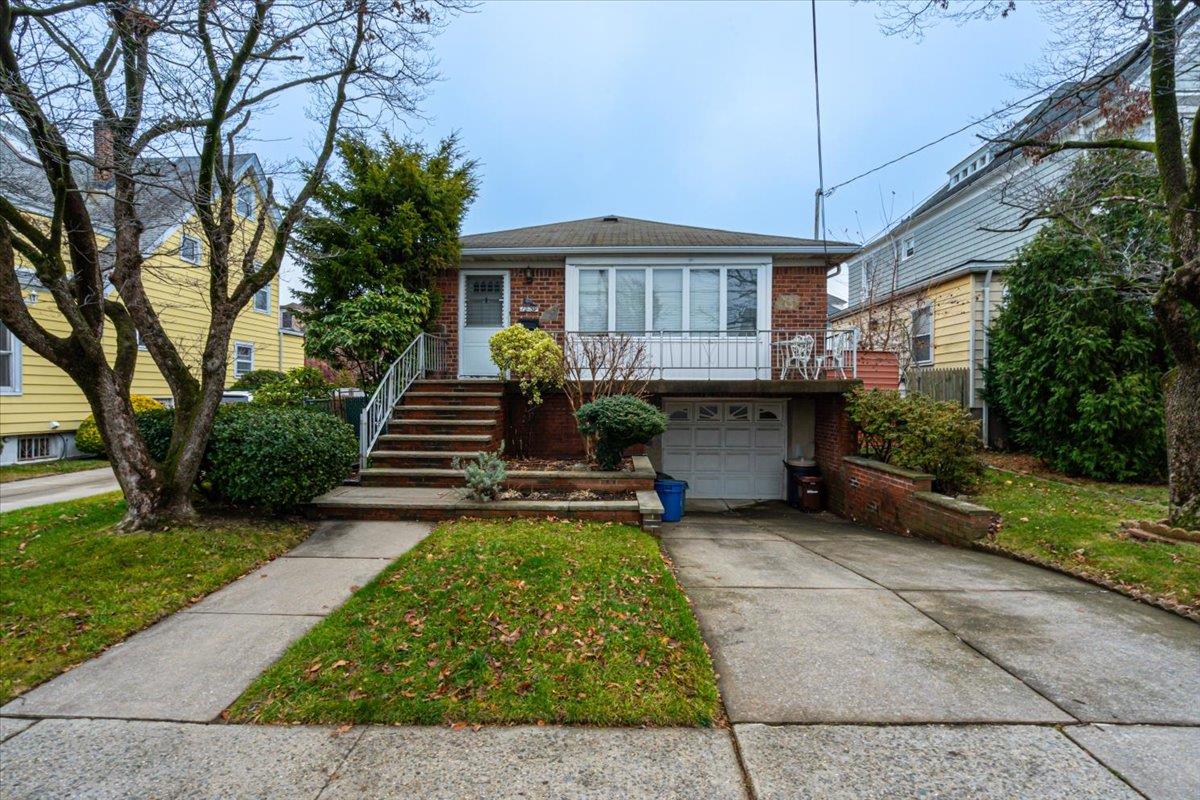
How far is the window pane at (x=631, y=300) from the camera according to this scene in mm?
11055

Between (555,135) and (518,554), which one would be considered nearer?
(518,554)

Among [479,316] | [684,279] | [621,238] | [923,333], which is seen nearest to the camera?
[684,279]

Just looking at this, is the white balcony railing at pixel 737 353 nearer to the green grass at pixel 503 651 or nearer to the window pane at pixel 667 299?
the window pane at pixel 667 299

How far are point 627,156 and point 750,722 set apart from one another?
17.9 metres

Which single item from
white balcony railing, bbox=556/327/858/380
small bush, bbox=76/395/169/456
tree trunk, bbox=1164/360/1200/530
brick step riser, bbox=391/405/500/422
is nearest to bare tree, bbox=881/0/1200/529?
tree trunk, bbox=1164/360/1200/530

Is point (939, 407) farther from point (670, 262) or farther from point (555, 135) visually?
point (555, 135)

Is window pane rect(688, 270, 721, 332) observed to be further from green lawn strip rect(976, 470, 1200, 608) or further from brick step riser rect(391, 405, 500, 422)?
green lawn strip rect(976, 470, 1200, 608)

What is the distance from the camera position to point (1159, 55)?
5.39 metres

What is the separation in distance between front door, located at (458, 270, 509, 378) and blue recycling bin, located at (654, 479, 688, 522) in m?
4.85

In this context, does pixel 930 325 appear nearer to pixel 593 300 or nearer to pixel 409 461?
pixel 593 300

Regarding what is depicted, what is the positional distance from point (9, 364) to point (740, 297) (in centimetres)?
1478

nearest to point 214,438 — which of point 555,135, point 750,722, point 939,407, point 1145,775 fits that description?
point 750,722

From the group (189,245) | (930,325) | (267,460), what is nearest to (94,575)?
(267,460)

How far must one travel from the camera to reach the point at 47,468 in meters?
11.0
